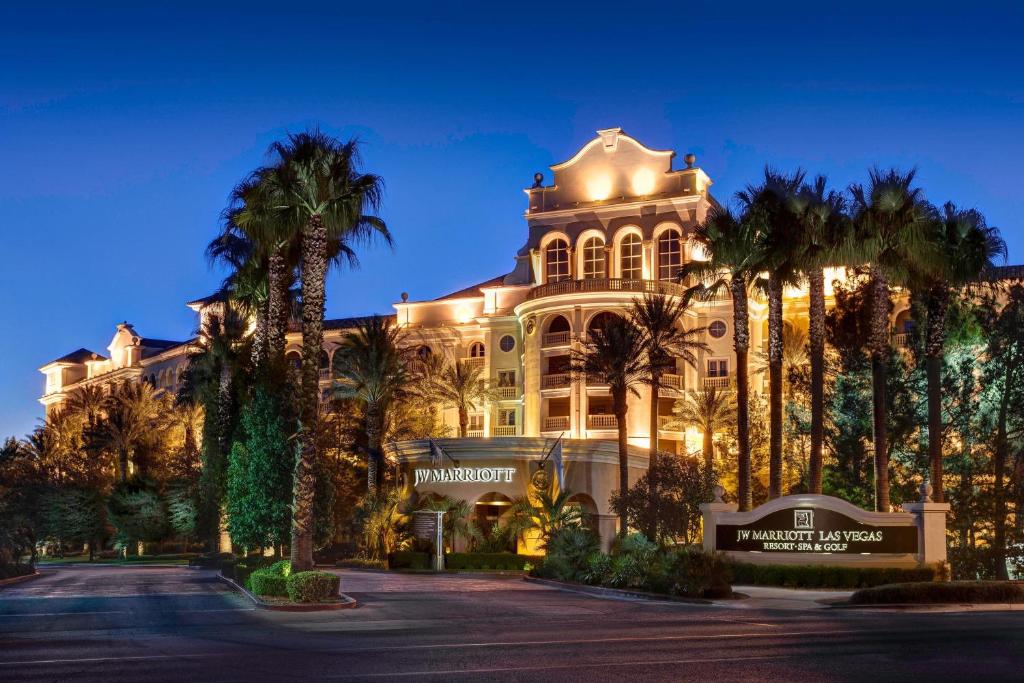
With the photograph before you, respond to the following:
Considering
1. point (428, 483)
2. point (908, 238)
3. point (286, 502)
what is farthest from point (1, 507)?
point (908, 238)

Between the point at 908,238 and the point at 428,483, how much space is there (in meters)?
28.4

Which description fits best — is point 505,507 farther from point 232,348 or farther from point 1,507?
point 1,507

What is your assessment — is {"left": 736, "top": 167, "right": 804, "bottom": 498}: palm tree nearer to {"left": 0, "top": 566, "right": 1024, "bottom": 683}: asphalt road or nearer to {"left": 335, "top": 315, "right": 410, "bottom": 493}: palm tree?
{"left": 0, "top": 566, "right": 1024, "bottom": 683}: asphalt road

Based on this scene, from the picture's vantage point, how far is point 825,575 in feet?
117

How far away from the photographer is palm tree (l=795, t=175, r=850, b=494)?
3959cm

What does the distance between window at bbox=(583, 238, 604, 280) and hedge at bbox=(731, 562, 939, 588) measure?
36.9 meters

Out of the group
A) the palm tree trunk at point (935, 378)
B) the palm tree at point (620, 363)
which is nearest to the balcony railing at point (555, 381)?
the palm tree at point (620, 363)

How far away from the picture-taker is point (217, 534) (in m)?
53.2

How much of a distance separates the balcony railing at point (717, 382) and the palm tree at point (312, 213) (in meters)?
38.4

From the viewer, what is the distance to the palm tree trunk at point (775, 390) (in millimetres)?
40625

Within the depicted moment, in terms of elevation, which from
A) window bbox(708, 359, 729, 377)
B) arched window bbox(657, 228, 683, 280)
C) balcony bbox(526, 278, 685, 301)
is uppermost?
arched window bbox(657, 228, 683, 280)

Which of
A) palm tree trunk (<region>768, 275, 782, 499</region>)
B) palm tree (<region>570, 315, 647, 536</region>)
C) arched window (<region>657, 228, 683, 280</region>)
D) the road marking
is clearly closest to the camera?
the road marking

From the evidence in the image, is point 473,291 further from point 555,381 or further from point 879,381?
point 879,381

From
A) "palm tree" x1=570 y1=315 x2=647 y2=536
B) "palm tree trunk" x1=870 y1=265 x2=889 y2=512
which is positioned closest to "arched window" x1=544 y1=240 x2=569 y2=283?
"palm tree" x1=570 y1=315 x2=647 y2=536
